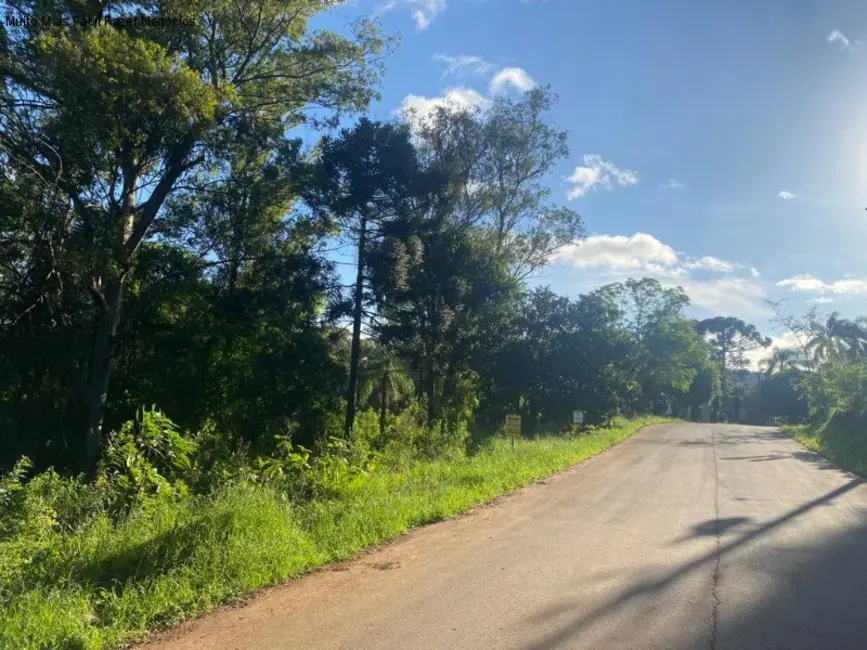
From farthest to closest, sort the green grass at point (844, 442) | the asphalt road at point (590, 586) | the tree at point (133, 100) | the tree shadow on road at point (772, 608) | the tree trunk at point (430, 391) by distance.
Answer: the tree trunk at point (430, 391) < the green grass at point (844, 442) < the tree at point (133, 100) < the asphalt road at point (590, 586) < the tree shadow on road at point (772, 608)

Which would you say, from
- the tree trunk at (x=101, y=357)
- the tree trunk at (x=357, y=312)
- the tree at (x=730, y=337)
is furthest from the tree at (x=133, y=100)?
the tree at (x=730, y=337)

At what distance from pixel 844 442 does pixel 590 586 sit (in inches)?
851

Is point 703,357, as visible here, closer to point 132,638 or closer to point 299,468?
point 299,468

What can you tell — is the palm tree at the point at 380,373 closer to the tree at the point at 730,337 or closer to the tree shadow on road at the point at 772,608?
the tree shadow on road at the point at 772,608

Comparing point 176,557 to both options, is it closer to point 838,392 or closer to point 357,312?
point 357,312

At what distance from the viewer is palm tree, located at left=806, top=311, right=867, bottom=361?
36844 mm

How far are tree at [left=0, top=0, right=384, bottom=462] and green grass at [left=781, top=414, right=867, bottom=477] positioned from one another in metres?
18.5

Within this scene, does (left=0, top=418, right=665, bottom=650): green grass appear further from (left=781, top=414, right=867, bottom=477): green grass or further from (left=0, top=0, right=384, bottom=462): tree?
(left=781, top=414, right=867, bottom=477): green grass

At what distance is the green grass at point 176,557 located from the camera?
502cm

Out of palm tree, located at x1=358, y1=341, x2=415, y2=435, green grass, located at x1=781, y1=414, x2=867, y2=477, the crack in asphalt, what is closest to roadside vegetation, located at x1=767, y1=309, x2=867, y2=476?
green grass, located at x1=781, y1=414, x2=867, y2=477

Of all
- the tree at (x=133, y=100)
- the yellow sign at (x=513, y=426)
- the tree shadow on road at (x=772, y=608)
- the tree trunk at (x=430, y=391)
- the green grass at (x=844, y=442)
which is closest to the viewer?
Answer: the tree shadow on road at (x=772, y=608)

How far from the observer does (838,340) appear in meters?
40.7

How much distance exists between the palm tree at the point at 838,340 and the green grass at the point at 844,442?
31.9 ft

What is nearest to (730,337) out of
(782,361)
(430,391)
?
(782,361)
